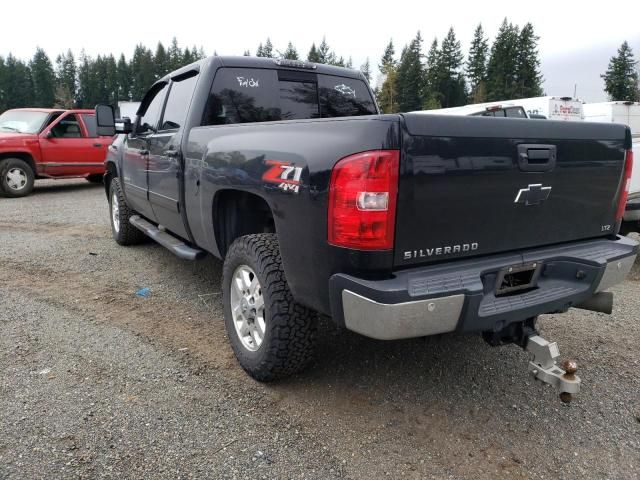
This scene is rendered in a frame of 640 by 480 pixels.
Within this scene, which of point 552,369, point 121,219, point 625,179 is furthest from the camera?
point 121,219

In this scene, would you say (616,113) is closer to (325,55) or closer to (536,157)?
(536,157)

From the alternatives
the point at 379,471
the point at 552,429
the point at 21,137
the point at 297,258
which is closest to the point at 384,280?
the point at 297,258

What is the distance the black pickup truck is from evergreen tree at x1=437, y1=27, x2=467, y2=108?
227ft

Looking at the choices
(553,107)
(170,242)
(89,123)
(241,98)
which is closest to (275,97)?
(241,98)

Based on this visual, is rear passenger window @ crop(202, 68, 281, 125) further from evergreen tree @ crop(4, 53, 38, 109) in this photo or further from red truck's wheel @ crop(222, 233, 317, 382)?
evergreen tree @ crop(4, 53, 38, 109)

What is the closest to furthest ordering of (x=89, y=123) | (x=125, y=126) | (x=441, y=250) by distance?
(x=441, y=250) < (x=125, y=126) < (x=89, y=123)

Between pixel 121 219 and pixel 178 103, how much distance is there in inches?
93.6

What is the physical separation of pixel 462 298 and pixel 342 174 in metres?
0.75

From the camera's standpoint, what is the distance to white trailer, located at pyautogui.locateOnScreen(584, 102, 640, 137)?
16.1 metres

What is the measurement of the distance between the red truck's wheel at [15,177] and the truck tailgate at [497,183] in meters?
10.8

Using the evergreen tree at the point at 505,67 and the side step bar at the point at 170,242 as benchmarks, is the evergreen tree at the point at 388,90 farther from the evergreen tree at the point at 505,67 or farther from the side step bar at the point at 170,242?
the side step bar at the point at 170,242

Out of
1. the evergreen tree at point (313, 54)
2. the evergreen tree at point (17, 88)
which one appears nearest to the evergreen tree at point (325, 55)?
the evergreen tree at point (313, 54)

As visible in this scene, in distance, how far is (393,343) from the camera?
11.1ft

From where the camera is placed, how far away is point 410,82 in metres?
68.1
